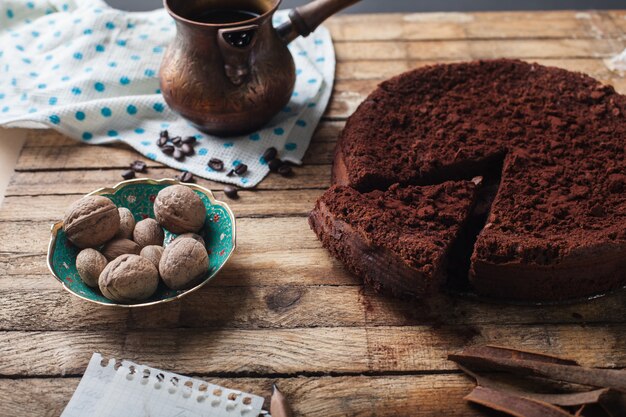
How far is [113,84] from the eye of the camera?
10.1 ft

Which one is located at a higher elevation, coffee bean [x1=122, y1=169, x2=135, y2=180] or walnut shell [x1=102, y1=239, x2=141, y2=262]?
walnut shell [x1=102, y1=239, x2=141, y2=262]

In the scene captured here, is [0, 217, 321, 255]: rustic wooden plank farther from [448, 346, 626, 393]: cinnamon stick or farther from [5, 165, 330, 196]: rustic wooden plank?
[448, 346, 626, 393]: cinnamon stick

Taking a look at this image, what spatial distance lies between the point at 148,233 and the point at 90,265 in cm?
23

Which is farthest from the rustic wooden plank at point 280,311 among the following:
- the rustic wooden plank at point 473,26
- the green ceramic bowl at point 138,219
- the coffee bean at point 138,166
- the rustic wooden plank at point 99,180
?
the rustic wooden plank at point 473,26

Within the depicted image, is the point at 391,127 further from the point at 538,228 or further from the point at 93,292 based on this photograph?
the point at 93,292

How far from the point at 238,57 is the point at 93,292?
1.03 metres

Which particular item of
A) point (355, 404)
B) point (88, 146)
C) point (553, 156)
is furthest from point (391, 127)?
point (88, 146)

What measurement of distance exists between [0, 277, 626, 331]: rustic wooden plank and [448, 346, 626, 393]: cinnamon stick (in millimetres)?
154

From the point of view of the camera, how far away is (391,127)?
2.55 metres

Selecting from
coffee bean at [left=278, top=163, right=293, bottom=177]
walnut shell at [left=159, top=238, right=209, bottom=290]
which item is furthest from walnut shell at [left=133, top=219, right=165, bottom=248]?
coffee bean at [left=278, top=163, right=293, bottom=177]

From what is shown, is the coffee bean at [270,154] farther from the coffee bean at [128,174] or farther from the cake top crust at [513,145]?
the coffee bean at [128,174]

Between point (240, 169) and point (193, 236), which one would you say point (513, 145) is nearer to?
point (240, 169)

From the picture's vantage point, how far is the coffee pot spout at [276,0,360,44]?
8.86 feet

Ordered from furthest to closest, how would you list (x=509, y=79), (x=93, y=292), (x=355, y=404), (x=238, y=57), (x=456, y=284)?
1. (x=509, y=79)
2. (x=238, y=57)
3. (x=456, y=284)
4. (x=93, y=292)
5. (x=355, y=404)
